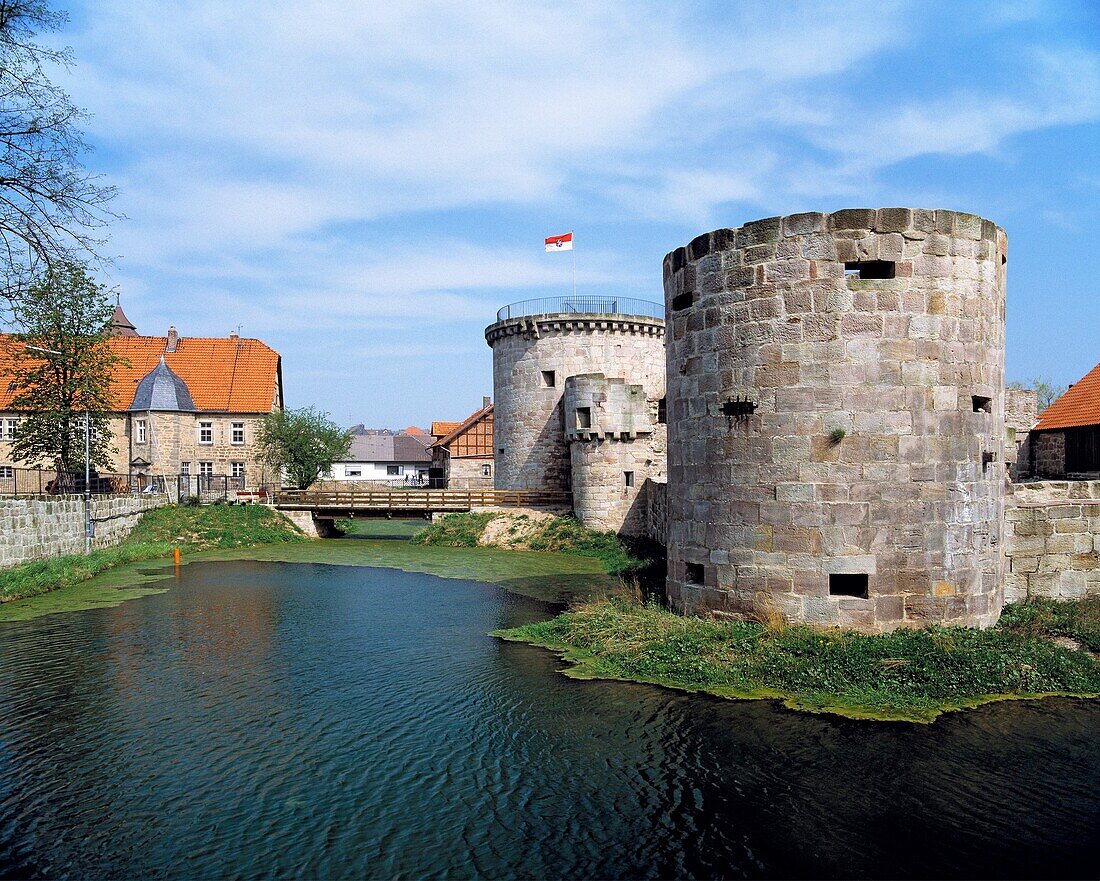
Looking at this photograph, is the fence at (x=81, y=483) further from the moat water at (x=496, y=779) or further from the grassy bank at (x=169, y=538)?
the moat water at (x=496, y=779)

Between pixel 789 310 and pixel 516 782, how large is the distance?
751cm

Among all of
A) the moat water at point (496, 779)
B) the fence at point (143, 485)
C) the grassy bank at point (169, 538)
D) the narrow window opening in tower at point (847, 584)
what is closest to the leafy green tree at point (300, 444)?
the fence at point (143, 485)

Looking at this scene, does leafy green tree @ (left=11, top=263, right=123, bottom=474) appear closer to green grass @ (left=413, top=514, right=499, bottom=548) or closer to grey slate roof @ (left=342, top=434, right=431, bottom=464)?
green grass @ (left=413, top=514, right=499, bottom=548)

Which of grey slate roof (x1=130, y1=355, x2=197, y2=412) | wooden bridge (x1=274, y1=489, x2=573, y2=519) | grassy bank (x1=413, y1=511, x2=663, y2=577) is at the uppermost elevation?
grey slate roof (x1=130, y1=355, x2=197, y2=412)

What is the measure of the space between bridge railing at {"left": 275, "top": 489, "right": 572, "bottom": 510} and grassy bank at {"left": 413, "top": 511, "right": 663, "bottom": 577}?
1.20 m

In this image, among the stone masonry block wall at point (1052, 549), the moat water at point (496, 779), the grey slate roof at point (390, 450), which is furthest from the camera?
the grey slate roof at point (390, 450)

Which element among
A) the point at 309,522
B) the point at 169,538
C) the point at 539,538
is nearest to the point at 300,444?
the point at 309,522

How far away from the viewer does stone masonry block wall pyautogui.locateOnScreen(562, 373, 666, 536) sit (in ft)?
98.4

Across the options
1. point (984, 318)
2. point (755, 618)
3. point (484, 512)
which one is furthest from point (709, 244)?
point (484, 512)

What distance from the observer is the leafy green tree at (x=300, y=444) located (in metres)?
42.7

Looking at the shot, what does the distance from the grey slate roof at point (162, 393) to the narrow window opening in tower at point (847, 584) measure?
42.1 metres

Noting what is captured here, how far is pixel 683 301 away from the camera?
43.1 feet

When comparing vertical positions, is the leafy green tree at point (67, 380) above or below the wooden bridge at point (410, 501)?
above

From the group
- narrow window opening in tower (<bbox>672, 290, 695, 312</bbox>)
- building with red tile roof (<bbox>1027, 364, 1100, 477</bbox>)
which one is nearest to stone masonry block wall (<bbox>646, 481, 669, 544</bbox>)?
narrow window opening in tower (<bbox>672, 290, 695, 312</bbox>)
